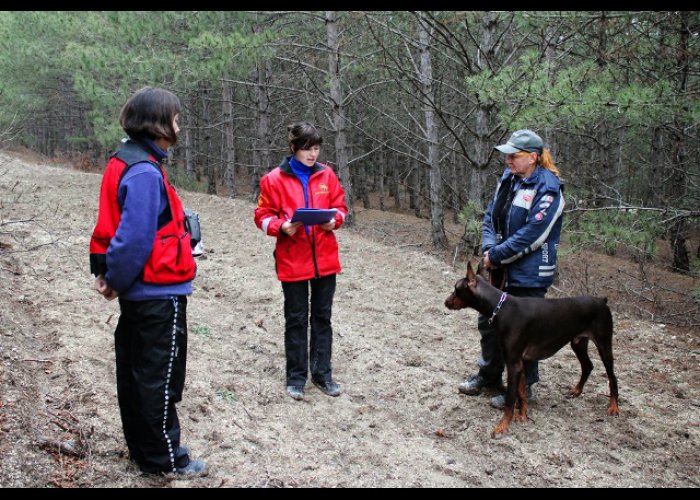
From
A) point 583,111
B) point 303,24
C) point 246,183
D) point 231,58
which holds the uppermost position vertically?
point 303,24

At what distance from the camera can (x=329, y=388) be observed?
479 centimetres

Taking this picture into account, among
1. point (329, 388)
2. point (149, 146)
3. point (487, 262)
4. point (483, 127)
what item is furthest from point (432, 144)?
point (149, 146)

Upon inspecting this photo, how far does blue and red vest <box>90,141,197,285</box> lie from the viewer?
114 inches

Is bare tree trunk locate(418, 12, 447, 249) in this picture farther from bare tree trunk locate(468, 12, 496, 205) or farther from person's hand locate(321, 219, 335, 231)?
person's hand locate(321, 219, 335, 231)

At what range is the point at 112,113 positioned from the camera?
1967 cm

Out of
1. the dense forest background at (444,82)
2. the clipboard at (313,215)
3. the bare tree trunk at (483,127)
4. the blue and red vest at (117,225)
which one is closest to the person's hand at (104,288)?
the blue and red vest at (117,225)

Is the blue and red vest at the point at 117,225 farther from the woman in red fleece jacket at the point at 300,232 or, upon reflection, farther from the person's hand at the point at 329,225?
the person's hand at the point at 329,225

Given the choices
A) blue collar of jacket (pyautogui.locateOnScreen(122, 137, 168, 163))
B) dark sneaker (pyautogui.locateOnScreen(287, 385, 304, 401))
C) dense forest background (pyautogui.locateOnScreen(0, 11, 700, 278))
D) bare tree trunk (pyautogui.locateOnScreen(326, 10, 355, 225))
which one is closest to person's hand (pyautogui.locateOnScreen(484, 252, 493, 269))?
dark sneaker (pyautogui.locateOnScreen(287, 385, 304, 401))

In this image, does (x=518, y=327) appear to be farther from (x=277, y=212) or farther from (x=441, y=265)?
(x=441, y=265)

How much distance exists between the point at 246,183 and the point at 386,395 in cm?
3178

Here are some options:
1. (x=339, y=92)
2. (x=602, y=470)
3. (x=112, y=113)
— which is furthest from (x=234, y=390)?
(x=112, y=113)

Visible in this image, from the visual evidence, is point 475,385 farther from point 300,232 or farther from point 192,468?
point 192,468

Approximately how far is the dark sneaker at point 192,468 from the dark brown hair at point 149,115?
1.83 metres
